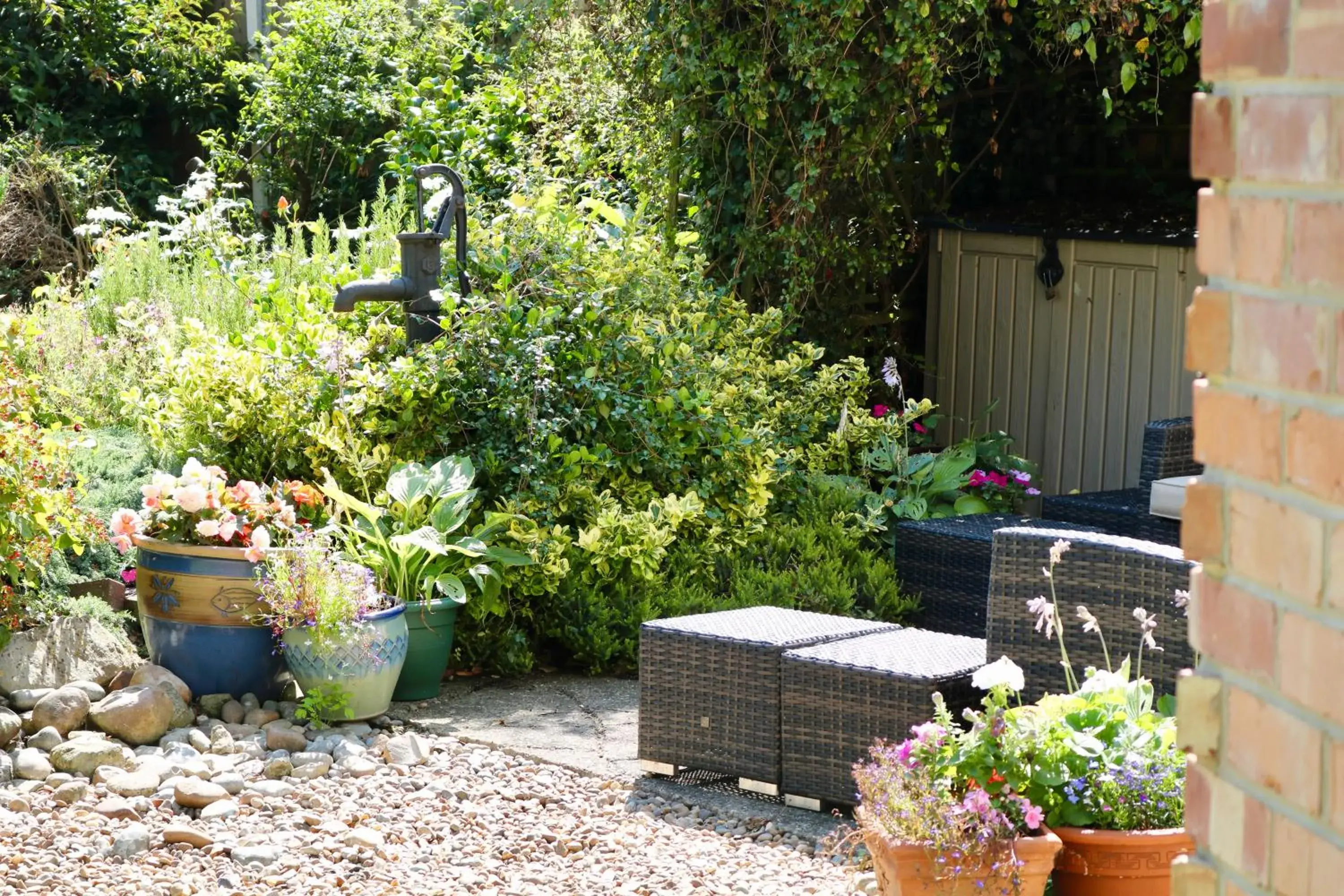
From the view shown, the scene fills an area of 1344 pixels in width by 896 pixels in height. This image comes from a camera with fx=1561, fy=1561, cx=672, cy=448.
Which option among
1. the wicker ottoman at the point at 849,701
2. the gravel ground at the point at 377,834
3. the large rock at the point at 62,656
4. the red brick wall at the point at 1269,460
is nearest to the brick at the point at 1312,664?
the red brick wall at the point at 1269,460

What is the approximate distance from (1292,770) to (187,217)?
7.42 m

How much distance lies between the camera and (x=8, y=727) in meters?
4.13

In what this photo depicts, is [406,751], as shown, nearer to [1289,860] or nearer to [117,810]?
[117,810]

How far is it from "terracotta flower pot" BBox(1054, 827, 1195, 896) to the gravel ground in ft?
1.78

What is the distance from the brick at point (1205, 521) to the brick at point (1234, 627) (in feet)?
0.07

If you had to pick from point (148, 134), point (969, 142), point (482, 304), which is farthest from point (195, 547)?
point (148, 134)

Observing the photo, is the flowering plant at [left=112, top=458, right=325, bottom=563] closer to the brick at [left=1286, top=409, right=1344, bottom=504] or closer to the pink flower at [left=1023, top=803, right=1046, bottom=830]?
the pink flower at [left=1023, top=803, right=1046, bottom=830]

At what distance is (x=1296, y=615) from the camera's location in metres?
1.21

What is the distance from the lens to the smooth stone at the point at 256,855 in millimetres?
3514

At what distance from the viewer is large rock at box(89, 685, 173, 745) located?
4219mm

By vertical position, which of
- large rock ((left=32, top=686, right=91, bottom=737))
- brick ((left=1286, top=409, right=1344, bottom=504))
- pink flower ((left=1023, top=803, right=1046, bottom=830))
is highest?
brick ((left=1286, top=409, right=1344, bottom=504))

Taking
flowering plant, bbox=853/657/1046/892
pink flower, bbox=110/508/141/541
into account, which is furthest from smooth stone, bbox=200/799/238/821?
flowering plant, bbox=853/657/1046/892

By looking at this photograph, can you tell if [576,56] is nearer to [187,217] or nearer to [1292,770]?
[187,217]

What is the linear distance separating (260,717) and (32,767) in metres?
0.68
